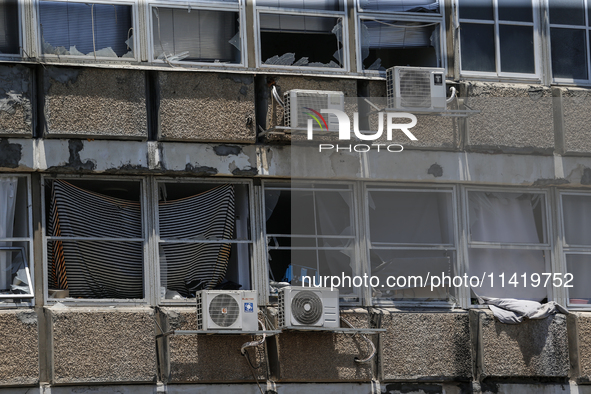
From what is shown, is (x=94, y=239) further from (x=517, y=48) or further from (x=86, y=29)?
(x=517, y=48)

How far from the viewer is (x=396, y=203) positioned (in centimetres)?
1128

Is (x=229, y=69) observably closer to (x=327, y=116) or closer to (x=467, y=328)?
(x=327, y=116)

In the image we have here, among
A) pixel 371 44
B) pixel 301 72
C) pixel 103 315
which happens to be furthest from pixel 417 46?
pixel 103 315

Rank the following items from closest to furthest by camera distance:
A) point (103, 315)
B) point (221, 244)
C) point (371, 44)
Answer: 1. point (103, 315)
2. point (221, 244)
3. point (371, 44)

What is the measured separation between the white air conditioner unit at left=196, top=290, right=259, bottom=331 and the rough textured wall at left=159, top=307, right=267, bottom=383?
174 mm

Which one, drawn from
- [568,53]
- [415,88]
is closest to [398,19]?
[415,88]

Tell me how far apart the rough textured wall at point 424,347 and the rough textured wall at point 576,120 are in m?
2.40

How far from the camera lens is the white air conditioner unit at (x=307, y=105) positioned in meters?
10.6

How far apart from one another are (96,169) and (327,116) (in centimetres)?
241

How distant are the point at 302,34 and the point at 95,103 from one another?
7.97ft

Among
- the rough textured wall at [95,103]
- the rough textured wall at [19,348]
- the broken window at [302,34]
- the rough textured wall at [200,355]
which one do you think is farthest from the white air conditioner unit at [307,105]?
the rough textured wall at [19,348]

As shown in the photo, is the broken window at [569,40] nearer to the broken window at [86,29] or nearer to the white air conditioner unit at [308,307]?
the white air conditioner unit at [308,307]

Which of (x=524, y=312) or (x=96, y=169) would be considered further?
(x=524, y=312)

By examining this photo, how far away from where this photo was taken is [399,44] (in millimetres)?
11562
